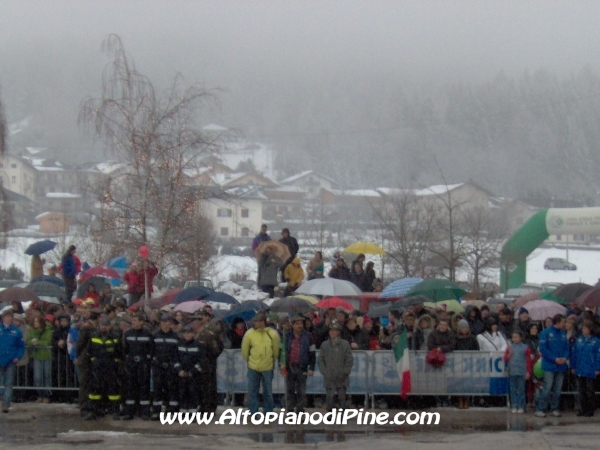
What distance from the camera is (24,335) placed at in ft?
55.8

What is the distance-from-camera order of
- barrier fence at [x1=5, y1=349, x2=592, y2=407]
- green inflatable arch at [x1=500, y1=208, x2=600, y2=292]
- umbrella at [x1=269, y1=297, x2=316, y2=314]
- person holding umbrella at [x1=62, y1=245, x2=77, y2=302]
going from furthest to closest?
green inflatable arch at [x1=500, y1=208, x2=600, y2=292]
person holding umbrella at [x1=62, y1=245, x2=77, y2=302]
umbrella at [x1=269, y1=297, x2=316, y2=314]
barrier fence at [x1=5, y1=349, x2=592, y2=407]

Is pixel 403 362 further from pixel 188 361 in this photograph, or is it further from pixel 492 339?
pixel 188 361

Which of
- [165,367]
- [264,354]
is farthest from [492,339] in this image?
[165,367]

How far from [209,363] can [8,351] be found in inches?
142

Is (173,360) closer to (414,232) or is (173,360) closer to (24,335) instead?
(24,335)

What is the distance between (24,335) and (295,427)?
5.73 meters

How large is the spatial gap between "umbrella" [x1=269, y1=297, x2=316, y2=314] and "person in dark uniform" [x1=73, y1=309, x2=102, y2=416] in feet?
12.5

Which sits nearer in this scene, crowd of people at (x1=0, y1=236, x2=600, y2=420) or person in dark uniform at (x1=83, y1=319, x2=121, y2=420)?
crowd of people at (x1=0, y1=236, x2=600, y2=420)

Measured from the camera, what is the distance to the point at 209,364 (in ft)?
48.6

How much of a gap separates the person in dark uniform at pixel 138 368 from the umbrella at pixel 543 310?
24.8 ft

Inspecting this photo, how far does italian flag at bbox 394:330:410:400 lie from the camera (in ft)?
50.4

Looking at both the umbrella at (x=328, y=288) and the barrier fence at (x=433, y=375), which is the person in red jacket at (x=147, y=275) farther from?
the barrier fence at (x=433, y=375)

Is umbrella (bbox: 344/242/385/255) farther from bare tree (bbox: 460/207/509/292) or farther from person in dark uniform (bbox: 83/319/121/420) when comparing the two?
bare tree (bbox: 460/207/509/292)

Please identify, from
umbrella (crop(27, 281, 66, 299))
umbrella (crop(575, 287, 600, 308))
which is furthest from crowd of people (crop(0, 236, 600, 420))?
umbrella (crop(27, 281, 66, 299))
